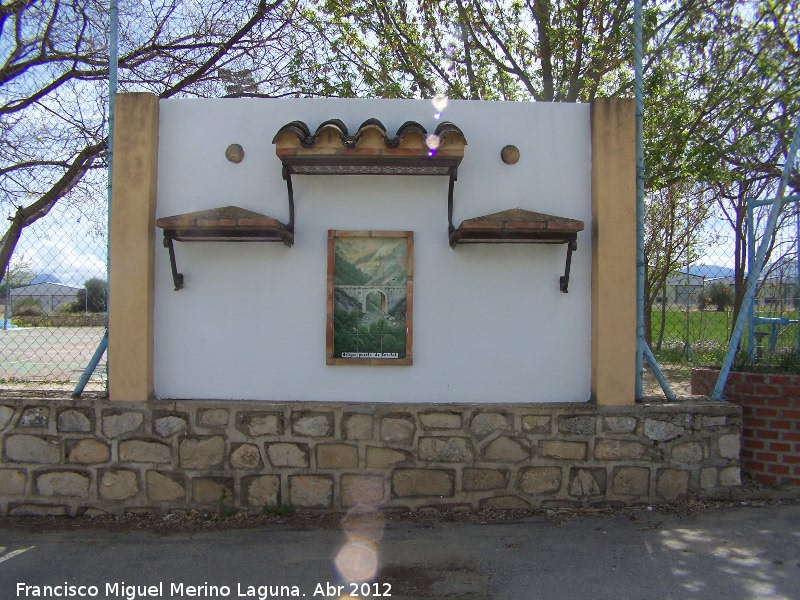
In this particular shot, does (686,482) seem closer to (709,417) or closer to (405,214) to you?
(709,417)

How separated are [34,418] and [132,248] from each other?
1.36 m

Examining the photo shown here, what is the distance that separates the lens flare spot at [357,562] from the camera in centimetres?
343

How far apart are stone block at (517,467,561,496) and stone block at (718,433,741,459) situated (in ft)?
3.78

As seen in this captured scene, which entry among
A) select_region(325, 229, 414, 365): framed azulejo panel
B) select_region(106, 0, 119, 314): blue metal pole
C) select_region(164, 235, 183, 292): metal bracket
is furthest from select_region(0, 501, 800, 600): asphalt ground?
select_region(106, 0, 119, 314): blue metal pole

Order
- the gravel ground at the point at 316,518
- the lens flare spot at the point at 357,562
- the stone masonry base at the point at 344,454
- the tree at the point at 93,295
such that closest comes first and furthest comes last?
the lens flare spot at the point at 357,562
the gravel ground at the point at 316,518
the stone masonry base at the point at 344,454
the tree at the point at 93,295

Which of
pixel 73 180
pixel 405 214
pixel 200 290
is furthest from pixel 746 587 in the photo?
pixel 73 180

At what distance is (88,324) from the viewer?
5043mm

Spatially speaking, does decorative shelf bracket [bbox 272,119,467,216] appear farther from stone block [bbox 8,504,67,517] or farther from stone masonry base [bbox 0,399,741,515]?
stone block [bbox 8,504,67,517]

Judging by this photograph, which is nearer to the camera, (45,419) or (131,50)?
(45,419)

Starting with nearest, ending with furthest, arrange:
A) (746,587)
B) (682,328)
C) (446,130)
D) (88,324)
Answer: (746,587)
(446,130)
(88,324)
(682,328)

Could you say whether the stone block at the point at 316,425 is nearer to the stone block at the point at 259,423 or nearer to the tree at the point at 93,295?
the stone block at the point at 259,423

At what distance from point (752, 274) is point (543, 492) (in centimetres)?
222

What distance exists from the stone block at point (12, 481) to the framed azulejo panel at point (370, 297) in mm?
2300

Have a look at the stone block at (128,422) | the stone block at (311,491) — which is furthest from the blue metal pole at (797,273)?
the stone block at (128,422)
